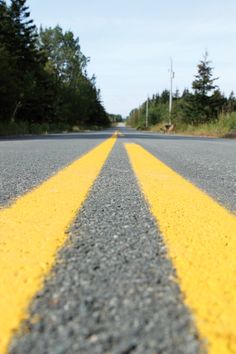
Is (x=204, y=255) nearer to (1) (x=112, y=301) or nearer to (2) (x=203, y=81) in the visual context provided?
(1) (x=112, y=301)

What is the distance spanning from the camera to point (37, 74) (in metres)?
39.5

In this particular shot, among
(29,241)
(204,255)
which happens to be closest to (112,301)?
(204,255)

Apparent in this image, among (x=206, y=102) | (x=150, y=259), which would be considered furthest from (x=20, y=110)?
(x=150, y=259)

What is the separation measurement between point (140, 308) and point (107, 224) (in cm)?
87

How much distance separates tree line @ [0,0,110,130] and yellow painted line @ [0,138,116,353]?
23.4 m

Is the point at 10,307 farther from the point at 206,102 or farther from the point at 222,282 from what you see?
the point at 206,102

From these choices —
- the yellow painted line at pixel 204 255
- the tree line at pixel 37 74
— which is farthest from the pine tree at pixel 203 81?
the yellow painted line at pixel 204 255

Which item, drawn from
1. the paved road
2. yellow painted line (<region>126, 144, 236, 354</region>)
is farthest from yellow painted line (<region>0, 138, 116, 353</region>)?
yellow painted line (<region>126, 144, 236, 354</region>)

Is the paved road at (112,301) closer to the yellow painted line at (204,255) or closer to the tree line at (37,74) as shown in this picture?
the yellow painted line at (204,255)

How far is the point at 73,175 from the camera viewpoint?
358 centimetres

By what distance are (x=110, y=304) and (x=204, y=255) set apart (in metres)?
0.49

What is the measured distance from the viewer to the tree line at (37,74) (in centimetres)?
3042

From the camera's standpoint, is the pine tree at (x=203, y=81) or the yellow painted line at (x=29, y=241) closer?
the yellow painted line at (x=29, y=241)

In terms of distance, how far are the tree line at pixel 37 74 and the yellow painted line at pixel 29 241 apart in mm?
23413
